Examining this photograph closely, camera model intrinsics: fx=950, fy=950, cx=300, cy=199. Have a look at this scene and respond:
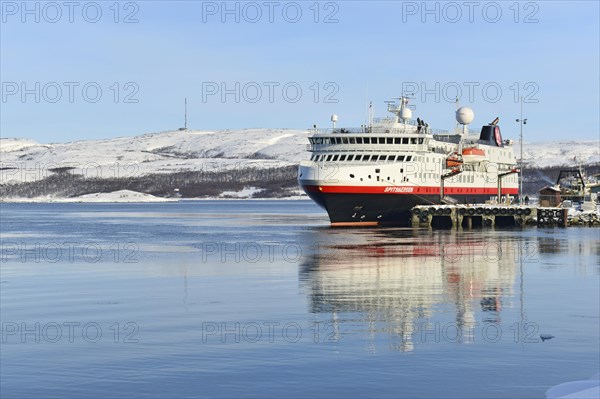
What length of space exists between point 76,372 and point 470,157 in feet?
272

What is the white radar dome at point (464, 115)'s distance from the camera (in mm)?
114375

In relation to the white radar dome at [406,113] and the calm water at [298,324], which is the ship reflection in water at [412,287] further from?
the white radar dome at [406,113]

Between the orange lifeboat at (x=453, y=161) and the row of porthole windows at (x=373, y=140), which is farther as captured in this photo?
the orange lifeboat at (x=453, y=161)

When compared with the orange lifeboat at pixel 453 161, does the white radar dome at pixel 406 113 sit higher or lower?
higher

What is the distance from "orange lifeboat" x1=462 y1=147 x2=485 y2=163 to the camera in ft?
326

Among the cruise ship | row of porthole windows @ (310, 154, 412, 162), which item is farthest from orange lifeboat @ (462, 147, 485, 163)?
row of porthole windows @ (310, 154, 412, 162)

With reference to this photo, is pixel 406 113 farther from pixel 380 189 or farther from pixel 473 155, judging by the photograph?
pixel 380 189

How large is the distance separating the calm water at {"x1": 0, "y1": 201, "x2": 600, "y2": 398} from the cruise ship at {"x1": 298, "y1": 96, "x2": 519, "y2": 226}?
3266cm

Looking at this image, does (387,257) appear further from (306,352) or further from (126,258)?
(306,352)

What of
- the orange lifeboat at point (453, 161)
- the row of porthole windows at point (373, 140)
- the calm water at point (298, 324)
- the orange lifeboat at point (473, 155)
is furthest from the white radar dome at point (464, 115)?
the calm water at point (298, 324)

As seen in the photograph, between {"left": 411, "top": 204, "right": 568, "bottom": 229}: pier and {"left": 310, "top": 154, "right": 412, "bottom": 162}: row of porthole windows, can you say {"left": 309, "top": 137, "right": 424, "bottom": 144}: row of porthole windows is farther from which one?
→ {"left": 411, "top": 204, "right": 568, "bottom": 229}: pier

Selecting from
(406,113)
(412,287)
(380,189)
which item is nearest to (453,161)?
(406,113)

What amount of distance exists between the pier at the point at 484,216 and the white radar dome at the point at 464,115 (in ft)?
72.9

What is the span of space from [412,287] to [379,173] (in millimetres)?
50272
